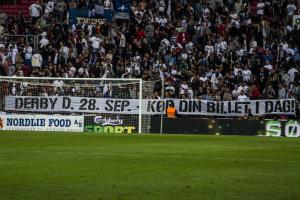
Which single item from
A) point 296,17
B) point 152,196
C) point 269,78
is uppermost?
point 296,17

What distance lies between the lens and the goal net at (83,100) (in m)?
35.6

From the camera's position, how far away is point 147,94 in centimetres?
3634

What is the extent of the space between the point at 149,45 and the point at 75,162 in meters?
23.7

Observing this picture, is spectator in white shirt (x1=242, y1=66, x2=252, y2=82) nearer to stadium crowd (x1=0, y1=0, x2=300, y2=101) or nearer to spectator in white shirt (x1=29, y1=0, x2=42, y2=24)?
stadium crowd (x1=0, y1=0, x2=300, y2=101)

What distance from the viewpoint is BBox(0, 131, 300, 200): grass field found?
12672mm

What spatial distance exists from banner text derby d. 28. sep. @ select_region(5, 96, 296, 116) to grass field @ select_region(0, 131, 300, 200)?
34.4 feet

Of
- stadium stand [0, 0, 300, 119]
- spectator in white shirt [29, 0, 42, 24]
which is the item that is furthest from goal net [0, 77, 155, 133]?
spectator in white shirt [29, 0, 42, 24]

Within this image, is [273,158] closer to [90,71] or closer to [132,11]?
[90,71]

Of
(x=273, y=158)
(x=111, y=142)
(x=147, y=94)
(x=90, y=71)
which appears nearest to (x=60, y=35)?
(x=90, y=71)

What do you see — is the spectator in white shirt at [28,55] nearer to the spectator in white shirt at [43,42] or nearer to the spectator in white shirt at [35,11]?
the spectator in white shirt at [43,42]

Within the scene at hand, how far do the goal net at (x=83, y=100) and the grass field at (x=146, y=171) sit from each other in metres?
10.3

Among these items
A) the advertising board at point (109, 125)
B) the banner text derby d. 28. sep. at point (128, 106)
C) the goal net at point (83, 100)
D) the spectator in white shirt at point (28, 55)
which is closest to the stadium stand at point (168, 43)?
the spectator in white shirt at point (28, 55)

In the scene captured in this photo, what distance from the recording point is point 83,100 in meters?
36.2

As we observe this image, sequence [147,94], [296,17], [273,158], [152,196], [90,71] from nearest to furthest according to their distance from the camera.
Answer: [152,196] < [273,158] < [147,94] < [90,71] < [296,17]
